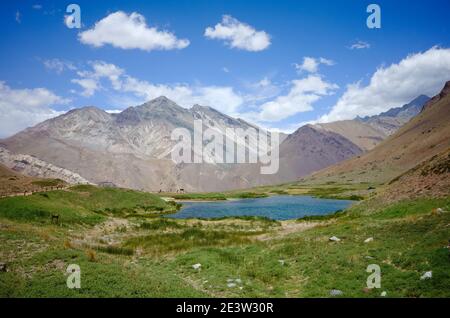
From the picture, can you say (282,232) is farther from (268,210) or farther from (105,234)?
(268,210)

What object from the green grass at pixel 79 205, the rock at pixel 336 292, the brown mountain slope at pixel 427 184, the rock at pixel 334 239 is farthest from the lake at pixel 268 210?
the rock at pixel 336 292

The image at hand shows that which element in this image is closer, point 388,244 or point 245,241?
point 388,244

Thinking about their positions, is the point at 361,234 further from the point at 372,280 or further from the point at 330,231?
the point at 372,280

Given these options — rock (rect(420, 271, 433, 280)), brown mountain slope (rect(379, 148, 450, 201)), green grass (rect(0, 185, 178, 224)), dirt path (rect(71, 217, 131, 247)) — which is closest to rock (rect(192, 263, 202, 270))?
rock (rect(420, 271, 433, 280))

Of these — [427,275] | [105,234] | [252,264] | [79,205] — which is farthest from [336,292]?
[79,205]

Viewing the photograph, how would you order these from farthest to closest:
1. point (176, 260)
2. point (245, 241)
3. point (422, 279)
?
point (245, 241) < point (176, 260) < point (422, 279)

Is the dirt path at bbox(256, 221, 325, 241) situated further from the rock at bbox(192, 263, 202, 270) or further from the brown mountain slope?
the rock at bbox(192, 263, 202, 270)

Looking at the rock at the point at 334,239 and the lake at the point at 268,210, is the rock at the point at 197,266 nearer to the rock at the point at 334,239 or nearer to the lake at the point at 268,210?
the rock at the point at 334,239

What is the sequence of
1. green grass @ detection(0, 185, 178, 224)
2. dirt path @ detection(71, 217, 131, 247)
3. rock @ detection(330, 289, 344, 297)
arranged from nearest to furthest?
rock @ detection(330, 289, 344, 297) → dirt path @ detection(71, 217, 131, 247) → green grass @ detection(0, 185, 178, 224)

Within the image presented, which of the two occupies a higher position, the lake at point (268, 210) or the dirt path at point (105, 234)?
the dirt path at point (105, 234)

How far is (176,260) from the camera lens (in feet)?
98.5

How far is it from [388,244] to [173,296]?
16.9 metres
